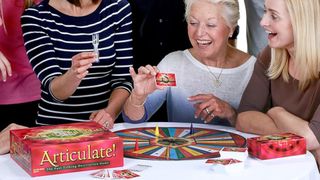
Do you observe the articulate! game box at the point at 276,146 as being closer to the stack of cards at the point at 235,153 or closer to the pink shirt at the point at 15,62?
the stack of cards at the point at 235,153

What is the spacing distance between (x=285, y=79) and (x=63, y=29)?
1066 millimetres

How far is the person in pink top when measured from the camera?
3.12 metres

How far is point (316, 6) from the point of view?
8.04ft

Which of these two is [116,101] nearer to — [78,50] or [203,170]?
[78,50]

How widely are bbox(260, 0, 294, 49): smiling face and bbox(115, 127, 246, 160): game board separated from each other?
440mm

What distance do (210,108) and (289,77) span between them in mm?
375

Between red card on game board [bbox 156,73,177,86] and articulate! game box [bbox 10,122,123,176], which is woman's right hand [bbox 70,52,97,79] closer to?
red card on game board [bbox 156,73,177,86]

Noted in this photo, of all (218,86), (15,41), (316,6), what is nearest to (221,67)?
(218,86)

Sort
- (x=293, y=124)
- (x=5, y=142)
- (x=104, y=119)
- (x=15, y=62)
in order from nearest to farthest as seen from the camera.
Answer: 1. (x=5, y=142)
2. (x=293, y=124)
3. (x=104, y=119)
4. (x=15, y=62)

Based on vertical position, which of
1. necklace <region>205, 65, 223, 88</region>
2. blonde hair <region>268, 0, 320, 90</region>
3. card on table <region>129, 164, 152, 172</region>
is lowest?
card on table <region>129, 164, 152, 172</region>

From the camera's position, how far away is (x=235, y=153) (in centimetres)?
207

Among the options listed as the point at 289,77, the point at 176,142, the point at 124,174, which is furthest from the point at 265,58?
the point at 124,174

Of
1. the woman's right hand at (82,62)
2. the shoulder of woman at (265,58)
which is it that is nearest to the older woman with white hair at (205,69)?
the shoulder of woman at (265,58)

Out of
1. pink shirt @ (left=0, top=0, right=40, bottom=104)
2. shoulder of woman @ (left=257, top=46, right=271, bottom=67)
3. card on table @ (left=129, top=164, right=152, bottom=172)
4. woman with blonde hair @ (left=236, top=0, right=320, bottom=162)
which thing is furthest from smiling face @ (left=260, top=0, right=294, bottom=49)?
pink shirt @ (left=0, top=0, right=40, bottom=104)
